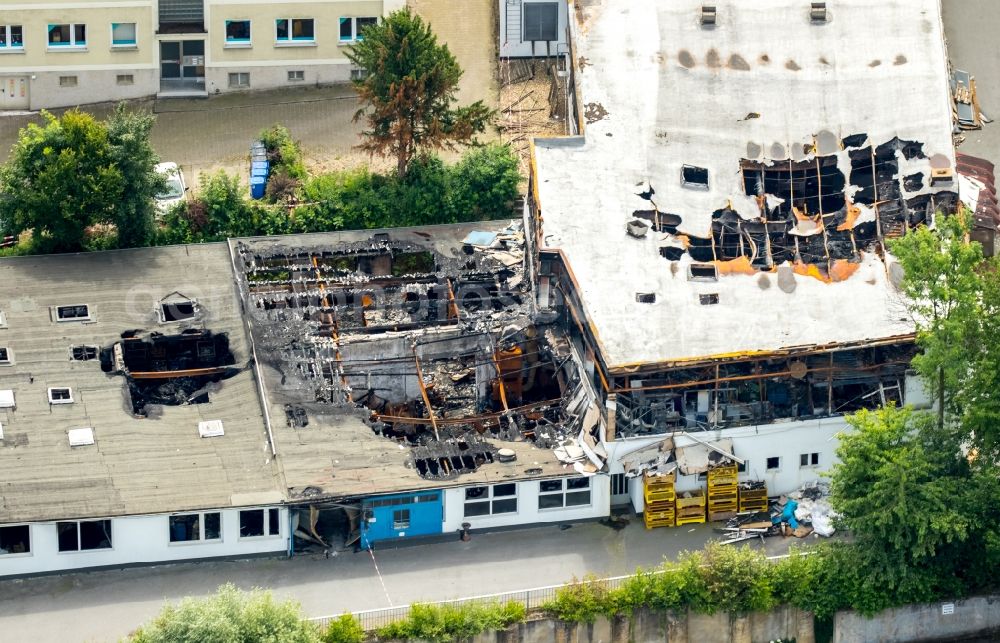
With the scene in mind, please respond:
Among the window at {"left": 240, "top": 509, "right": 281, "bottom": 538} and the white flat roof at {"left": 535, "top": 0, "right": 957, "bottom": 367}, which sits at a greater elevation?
the white flat roof at {"left": 535, "top": 0, "right": 957, "bottom": 367}

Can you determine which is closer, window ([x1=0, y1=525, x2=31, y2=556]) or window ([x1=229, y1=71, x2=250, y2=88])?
window ([x1=0, y1=525, x2=31, y2=556])

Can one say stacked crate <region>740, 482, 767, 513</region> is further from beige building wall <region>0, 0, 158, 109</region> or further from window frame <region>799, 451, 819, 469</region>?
beige building wall <region>0, 0, 158, 109</region>

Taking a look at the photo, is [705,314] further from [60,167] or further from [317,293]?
[60,167]

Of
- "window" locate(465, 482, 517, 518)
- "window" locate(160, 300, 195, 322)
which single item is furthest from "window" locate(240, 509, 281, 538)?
"window" locate(160, 300, 195, 322)

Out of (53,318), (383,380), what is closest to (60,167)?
(53,318)

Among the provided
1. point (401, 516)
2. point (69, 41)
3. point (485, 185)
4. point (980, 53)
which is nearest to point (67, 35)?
point (69, 41)

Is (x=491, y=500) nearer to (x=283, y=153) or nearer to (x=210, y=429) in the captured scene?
(x=210, y=429)
